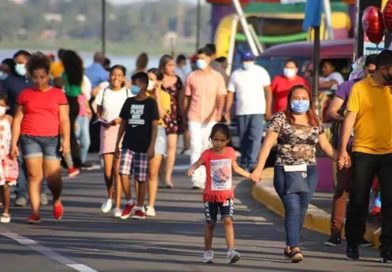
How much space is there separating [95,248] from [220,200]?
4.69 feet

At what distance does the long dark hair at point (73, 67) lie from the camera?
24.4 m

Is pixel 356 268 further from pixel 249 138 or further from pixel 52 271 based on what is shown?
pixel 249 138

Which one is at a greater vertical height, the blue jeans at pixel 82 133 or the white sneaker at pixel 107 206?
the blue jeans at pixel 82 133

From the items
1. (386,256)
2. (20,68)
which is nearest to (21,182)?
(20,68)

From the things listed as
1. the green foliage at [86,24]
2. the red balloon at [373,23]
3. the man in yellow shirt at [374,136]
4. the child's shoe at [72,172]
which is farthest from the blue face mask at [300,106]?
the green foliage at [86,24]

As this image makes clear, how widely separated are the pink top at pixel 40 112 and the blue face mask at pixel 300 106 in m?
4.10

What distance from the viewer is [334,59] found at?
2605 centimetres

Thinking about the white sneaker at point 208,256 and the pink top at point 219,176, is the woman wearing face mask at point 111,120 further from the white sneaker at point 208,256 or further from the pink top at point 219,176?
the white sneaker at point 208,256

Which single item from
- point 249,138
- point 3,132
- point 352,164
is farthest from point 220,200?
point 249,138

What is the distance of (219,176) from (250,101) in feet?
31.0

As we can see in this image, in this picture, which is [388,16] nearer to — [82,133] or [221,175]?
[221,175]

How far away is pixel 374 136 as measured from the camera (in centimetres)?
1388

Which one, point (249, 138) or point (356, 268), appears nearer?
point (356, 268)

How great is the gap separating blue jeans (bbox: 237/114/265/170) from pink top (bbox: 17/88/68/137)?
6.56 metres
